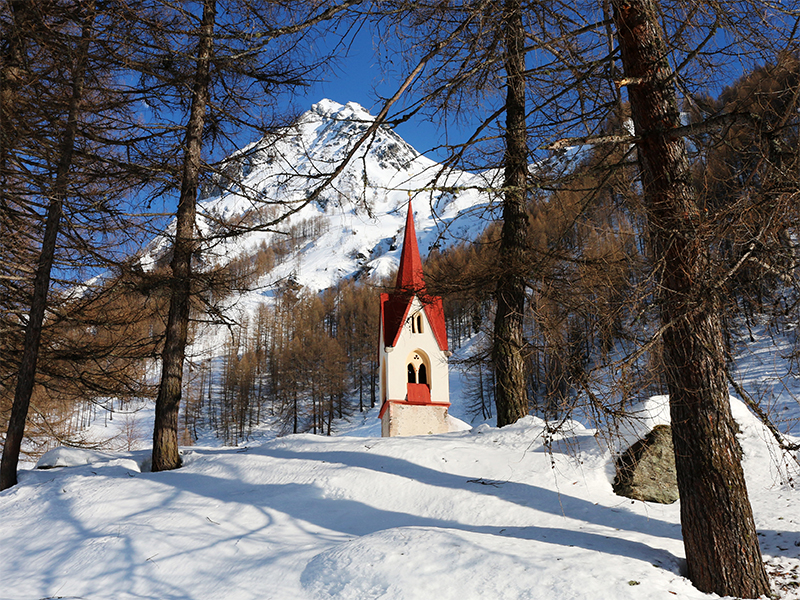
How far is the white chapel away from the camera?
16.2 m

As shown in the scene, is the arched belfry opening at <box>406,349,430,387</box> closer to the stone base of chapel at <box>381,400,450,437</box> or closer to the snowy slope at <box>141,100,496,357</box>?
the stone base of chapel at <box>381,400,450,437</box>

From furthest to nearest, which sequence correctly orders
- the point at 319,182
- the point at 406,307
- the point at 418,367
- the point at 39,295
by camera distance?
the point at 418,367
the point at 406,307
the point at 39,295
the point at 319,182

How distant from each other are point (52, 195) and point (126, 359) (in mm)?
3065

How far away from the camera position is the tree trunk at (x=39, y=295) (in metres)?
6.90

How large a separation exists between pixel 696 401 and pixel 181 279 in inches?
250

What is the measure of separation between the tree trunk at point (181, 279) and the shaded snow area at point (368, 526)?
0.53 m

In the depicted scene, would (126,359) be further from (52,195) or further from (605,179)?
(605,179)

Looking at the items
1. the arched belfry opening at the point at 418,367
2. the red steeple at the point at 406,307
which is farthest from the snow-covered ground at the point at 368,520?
the arched belfry opening at the point at 418,367

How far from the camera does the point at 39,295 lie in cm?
760

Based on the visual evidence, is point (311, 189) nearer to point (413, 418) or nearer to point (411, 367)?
point (413, 418)

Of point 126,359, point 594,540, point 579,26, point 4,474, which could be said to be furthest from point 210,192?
point 594,540

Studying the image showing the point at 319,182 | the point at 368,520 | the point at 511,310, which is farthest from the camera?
the point at 511,310

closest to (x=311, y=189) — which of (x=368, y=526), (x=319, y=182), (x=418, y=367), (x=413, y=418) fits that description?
(x=319, y=182)

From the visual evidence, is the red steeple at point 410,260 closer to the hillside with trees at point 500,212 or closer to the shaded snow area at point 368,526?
the hillside with trees at point 500,212
